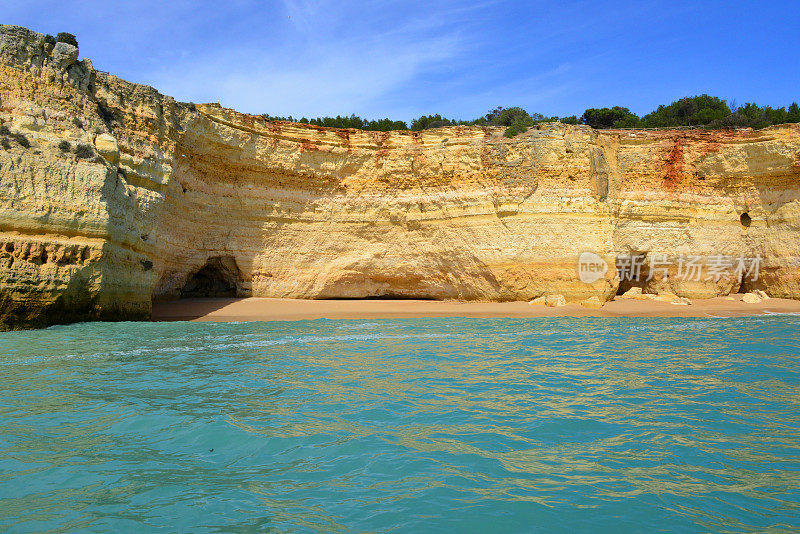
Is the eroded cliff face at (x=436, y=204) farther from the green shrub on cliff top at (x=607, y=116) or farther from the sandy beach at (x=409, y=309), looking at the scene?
the green shrub on cliff top at (x=607, y=116)

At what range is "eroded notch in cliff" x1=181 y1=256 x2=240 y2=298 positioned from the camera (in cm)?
1766

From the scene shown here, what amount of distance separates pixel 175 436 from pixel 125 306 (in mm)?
9418

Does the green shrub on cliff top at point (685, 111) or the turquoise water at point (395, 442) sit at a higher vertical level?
the green shrub on cliff top at point (685, 111)

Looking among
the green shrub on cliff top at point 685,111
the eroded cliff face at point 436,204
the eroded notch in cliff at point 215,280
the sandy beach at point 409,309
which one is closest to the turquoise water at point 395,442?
the sandy beach at point 409,309

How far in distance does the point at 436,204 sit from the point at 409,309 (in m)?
4.26

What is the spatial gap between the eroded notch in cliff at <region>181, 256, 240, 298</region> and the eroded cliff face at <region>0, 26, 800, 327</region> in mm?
70

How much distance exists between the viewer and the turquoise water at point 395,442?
2.88 metres

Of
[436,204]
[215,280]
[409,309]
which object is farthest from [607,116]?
[215,280]

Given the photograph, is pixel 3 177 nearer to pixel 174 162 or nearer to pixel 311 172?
pixel 174 162

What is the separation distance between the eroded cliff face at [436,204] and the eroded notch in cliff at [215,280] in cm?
7

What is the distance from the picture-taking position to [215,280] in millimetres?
18797

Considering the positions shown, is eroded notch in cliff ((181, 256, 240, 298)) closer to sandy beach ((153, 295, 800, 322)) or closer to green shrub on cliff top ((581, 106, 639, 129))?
sandy beach ((153, 295, 800, 322))

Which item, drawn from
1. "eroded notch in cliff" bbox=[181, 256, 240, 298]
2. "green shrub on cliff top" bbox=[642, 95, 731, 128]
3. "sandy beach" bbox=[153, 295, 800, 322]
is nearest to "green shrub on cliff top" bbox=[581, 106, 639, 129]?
"green shrub on cliff top" bbox=[642, 95, 731, 128]

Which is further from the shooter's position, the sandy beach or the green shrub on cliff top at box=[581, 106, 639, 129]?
the green shrub on cliff top at box=[581, 106, 639, 129]
